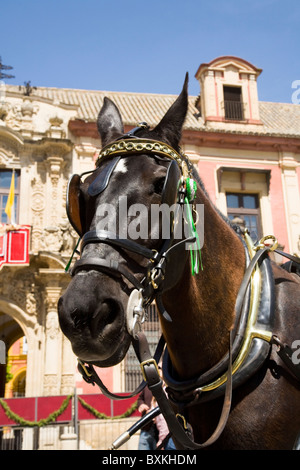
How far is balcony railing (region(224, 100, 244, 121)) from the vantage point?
17.3 m

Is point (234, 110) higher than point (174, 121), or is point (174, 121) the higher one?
point (234, 110)

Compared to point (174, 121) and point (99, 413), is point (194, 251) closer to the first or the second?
point (174, 121)

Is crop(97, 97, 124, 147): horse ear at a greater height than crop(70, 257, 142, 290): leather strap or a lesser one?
greater

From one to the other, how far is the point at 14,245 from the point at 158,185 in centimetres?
1209

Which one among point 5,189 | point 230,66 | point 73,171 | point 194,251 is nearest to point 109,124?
point 194,251

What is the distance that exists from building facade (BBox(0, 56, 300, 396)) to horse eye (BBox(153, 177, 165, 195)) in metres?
11.4

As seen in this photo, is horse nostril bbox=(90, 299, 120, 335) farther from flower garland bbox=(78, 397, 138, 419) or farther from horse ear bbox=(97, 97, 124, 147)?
flower garland bbox=(78, 397, 138, 419)

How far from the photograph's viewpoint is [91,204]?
1899 mm

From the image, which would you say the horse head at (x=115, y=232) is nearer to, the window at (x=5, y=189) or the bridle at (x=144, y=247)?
the bridle at (x=144, y=247)

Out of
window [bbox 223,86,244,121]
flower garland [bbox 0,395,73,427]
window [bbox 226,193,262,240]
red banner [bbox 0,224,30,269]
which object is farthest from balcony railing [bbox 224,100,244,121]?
flower garland [bbox 0,395,73,427]

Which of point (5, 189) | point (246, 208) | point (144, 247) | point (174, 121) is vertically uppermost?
point (5, 189)

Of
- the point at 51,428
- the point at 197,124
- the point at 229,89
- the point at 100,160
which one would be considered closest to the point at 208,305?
the point at 100,160

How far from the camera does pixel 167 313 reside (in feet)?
6.56
